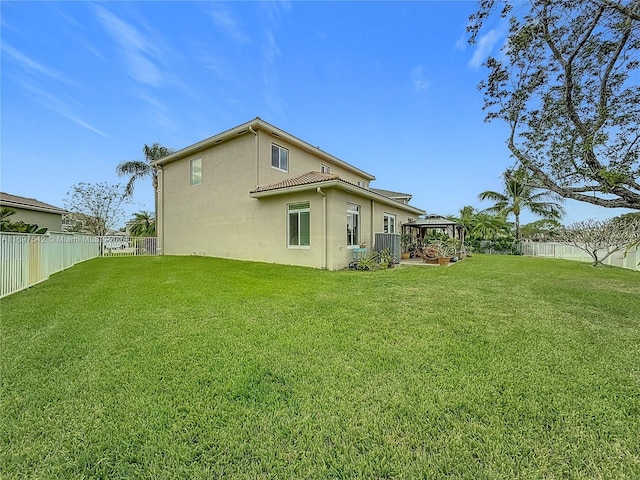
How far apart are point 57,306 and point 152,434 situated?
5.80m

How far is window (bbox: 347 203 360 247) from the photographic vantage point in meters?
13.4

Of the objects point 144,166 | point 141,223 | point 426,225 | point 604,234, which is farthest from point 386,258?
point 141,223

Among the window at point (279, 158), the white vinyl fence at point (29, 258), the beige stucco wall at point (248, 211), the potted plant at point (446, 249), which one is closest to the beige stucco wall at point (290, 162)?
the beige stucco wall at point (248, 211)

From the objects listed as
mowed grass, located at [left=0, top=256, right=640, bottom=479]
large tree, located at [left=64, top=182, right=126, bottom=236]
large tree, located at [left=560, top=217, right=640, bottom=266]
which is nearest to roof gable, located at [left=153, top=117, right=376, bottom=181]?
mowed grass, located at [left=0, top=256, right=640, bottom=479]

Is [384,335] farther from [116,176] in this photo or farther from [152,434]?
[116,176]

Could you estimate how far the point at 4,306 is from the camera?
6.44 m

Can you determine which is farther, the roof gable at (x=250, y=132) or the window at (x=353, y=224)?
the roof gable at (x=250, y=132)

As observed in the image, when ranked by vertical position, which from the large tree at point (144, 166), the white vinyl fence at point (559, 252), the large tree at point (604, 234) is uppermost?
the large tree at point (144, 166)

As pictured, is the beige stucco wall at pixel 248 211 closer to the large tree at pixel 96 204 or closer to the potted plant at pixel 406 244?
the potted plant at pixel 406 244

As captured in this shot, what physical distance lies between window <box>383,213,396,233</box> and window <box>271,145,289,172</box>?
6323mm

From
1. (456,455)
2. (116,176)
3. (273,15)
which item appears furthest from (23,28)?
(116,176)

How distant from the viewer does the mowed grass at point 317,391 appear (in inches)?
85.5

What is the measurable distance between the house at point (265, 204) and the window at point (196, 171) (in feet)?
0.19

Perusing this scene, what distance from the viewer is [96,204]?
2898 cm
